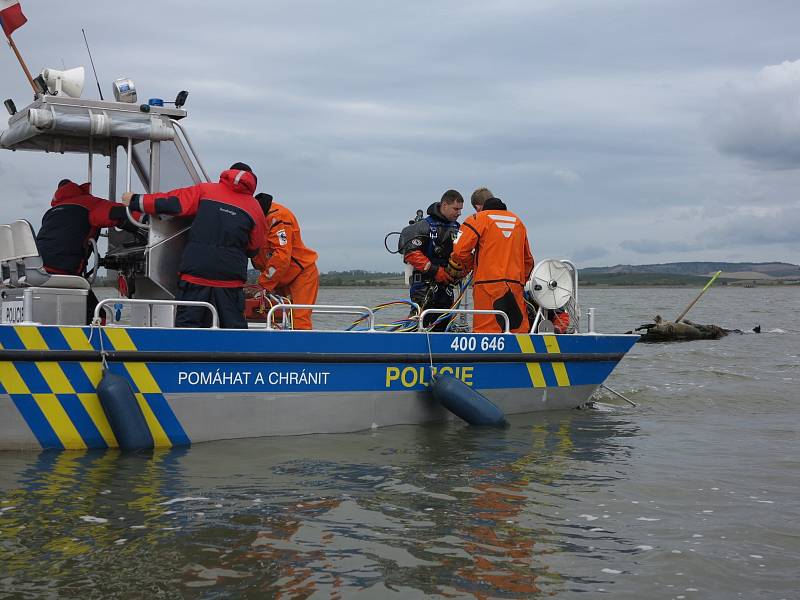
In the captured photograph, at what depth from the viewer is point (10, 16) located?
6.80m

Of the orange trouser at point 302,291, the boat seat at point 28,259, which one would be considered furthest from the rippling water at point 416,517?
the orange trouser at point 302,291

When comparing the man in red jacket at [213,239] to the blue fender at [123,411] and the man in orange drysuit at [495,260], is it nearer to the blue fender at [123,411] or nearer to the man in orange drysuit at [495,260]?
the blue fender at [123,411]

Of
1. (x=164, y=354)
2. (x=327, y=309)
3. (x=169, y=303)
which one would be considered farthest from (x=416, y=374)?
(x=169, y=303)

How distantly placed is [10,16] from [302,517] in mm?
4497

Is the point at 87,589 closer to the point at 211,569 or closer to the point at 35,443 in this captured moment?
the point at 211,569

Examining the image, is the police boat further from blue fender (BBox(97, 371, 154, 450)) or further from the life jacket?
the life jacket

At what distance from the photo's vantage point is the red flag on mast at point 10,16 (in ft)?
22.2

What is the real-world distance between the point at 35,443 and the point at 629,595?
388cm

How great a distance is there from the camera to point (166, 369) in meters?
6.16

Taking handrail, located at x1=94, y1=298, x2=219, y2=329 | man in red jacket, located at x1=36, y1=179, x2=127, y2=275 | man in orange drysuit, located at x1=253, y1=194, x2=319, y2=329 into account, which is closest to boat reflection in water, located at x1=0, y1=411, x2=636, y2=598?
handrail, located at x1=94, y1=298, x2=219, y2=329

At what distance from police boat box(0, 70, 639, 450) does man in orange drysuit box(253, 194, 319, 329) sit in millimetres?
398

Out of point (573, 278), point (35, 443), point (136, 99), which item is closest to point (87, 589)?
point (35, 443)

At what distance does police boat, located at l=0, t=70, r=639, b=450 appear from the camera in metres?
5.86

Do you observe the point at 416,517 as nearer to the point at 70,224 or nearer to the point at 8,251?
the point at 8,251
